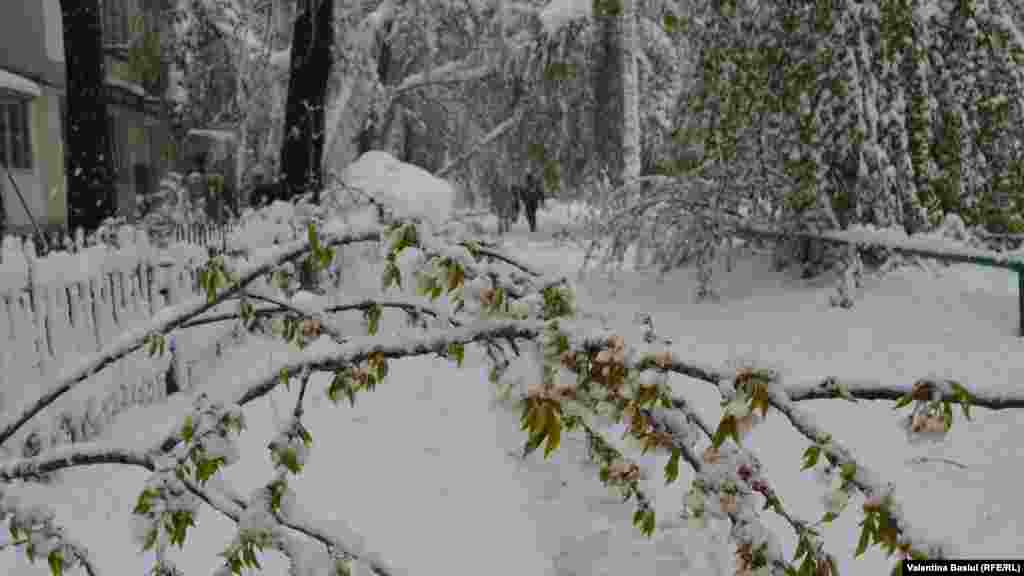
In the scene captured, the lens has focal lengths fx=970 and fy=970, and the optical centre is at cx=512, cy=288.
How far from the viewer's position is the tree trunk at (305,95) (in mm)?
11031

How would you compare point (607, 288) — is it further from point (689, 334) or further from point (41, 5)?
point (41, 5)

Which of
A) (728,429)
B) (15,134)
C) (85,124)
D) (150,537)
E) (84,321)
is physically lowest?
(84,321)

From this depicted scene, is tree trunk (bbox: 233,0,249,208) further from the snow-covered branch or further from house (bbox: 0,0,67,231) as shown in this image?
the snow-covered branch

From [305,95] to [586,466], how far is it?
938 centimetres

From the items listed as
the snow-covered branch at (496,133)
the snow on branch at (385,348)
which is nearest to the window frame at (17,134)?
the snow-covered branch at (496,133)

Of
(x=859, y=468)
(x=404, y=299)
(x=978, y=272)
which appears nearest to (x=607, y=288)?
(x=978, y=272)

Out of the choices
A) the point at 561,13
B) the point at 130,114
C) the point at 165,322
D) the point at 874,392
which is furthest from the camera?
the point at 130,114

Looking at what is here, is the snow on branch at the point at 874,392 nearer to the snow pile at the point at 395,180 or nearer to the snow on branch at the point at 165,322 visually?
the snow on branch at the point at 165,322

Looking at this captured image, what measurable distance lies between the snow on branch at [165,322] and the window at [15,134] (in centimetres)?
1767

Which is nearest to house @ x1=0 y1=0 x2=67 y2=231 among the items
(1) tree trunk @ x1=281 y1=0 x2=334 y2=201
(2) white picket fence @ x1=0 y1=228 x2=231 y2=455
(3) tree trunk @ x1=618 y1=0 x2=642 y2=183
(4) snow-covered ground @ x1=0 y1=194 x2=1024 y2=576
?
(1) tree trunk @ x1=281 y1=0 x2=334 y2=201

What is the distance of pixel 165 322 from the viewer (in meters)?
2.34

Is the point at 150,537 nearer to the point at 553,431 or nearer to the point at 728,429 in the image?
the point at 553,431

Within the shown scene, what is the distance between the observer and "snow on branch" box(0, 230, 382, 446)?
91.0 inches

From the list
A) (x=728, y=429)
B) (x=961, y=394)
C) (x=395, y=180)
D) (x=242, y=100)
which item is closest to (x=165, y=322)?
(x=728, y=429)
